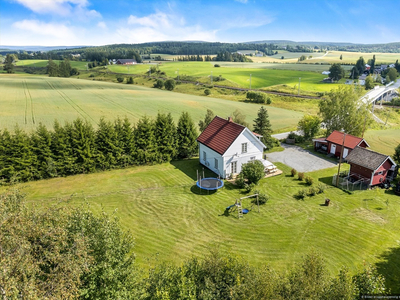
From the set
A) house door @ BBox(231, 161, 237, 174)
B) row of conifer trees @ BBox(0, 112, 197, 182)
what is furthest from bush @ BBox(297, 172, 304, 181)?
row of conifer trees @ BBox(0, 112, 197, 182)

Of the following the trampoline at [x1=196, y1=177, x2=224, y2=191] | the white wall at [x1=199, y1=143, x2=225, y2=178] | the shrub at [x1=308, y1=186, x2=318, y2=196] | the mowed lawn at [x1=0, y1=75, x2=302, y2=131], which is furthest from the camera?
the mowed lawn at [x1=0, y1=75, x2=302, y2=131]

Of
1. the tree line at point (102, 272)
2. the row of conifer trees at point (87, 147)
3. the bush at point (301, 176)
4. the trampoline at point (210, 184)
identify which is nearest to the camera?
the tree line at point (102, 272)

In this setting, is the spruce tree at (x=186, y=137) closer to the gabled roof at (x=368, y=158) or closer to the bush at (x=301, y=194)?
the bush at (x=301, y=194)

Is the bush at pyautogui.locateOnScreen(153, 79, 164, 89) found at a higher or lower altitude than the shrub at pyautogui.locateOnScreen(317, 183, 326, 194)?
higher

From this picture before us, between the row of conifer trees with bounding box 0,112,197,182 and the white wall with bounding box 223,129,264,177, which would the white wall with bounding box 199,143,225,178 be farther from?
the row of conifer trees with bounding box 0,112,197,182

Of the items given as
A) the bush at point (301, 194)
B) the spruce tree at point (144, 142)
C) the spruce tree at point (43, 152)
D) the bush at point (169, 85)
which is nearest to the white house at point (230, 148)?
the spruce tree at point (144, 142)

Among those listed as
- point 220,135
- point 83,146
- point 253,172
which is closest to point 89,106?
point 83,146

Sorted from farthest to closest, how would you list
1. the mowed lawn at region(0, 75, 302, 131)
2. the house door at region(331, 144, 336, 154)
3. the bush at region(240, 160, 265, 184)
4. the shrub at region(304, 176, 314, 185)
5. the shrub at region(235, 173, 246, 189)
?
the mowed lawn at region(0, 75, 302, 131) < the house door at region(331, 144, 336, 154) < the shrub at region(304, 176, 314, 185) < the shrub at region(235, 173, 246, 189) < the bush at region(240, 160, 265, 184)
